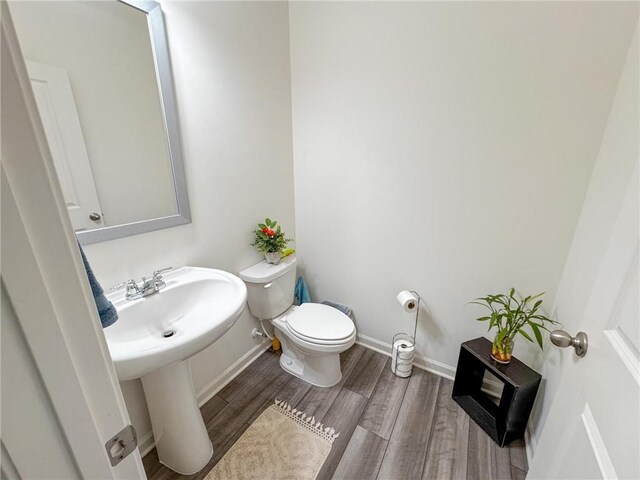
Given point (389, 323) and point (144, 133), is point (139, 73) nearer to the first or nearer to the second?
point (144, 133)

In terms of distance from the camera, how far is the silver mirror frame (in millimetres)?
1046

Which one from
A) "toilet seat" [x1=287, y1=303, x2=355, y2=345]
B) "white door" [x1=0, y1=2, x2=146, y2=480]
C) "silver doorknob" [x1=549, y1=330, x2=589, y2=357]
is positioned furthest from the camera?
"toilet seat" [x1=287, y1=303, x2=355, y2=345]

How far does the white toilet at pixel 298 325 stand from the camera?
59.8 inches

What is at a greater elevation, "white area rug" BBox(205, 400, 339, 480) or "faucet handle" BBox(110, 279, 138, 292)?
"faucet handle" BBox(110, 279, 138, 292)

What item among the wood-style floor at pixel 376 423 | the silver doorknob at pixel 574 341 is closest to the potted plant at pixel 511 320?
the wood-style floor at pixel 376 423

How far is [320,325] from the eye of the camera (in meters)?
1.59

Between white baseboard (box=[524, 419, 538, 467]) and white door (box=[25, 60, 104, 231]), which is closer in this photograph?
white door (box=[25, 60, 104, 231])

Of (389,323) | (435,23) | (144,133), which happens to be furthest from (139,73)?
(389,323)

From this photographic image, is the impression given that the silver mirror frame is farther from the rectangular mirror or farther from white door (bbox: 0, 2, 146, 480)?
white door (bbox: 0, 2, 146, 480)

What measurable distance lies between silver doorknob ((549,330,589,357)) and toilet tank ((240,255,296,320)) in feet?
4.16

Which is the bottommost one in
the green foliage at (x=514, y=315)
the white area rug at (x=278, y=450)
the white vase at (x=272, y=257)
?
the white area rug at (x=278, y=450)

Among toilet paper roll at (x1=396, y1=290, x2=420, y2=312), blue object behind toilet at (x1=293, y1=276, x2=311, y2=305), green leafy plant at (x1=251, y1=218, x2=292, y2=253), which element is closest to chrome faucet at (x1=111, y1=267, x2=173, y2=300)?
green leafy plant at (x1=251, y1=218, x2=292, y2=253)

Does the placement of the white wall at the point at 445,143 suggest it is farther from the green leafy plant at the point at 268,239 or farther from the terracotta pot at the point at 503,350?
the green leafy plant at the point at 268,239

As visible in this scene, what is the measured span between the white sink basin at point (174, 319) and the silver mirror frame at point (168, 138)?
231 mm
